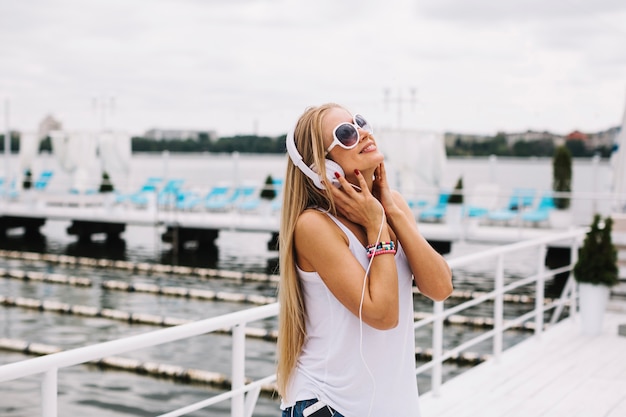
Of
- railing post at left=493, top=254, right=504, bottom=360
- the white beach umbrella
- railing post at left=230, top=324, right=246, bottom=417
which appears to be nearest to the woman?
railing post at left=230, top=324, right=246, bottom=417

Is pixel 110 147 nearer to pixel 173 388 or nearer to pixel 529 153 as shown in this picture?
pixel 529 153

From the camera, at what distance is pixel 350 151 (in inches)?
60.2

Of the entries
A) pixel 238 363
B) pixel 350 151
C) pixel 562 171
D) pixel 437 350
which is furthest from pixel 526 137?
pixel 350 151

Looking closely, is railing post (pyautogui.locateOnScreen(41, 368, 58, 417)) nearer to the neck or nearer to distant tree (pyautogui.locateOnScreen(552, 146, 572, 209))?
the neck

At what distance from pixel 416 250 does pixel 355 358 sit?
251 mm

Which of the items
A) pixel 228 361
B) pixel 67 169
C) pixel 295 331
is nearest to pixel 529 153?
pixel 67 169

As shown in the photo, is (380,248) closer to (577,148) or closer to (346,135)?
(346,135)

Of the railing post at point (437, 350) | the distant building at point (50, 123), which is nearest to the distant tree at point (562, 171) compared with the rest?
the railing post at point (437, 350)

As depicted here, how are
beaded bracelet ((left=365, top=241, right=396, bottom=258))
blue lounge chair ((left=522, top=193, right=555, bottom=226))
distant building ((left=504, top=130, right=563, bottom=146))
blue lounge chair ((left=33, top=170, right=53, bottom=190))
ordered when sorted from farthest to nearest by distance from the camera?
distant building ((left=504, top=130, right=563, bottom=146)), blue lounge chair ((left=33, top=170, right=53, bottom=190)), blue lounge chair ((left=522, top=193, right=555, bottom=226)), beaded bracelet ((left=365, top=241, right=396, bottom=258))

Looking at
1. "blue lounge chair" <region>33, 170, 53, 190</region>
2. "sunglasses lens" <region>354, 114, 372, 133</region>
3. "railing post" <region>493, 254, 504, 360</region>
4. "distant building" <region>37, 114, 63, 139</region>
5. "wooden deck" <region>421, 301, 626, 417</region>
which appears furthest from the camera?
"distant building" <region>37, 114, 63, 139</region>

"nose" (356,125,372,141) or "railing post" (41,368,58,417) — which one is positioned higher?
"nose" (356,125,372,141)

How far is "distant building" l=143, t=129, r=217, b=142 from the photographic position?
29875mm

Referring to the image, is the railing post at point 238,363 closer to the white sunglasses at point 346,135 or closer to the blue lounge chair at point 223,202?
the white sunglasses at point 346,135

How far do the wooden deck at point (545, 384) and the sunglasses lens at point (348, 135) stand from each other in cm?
288
